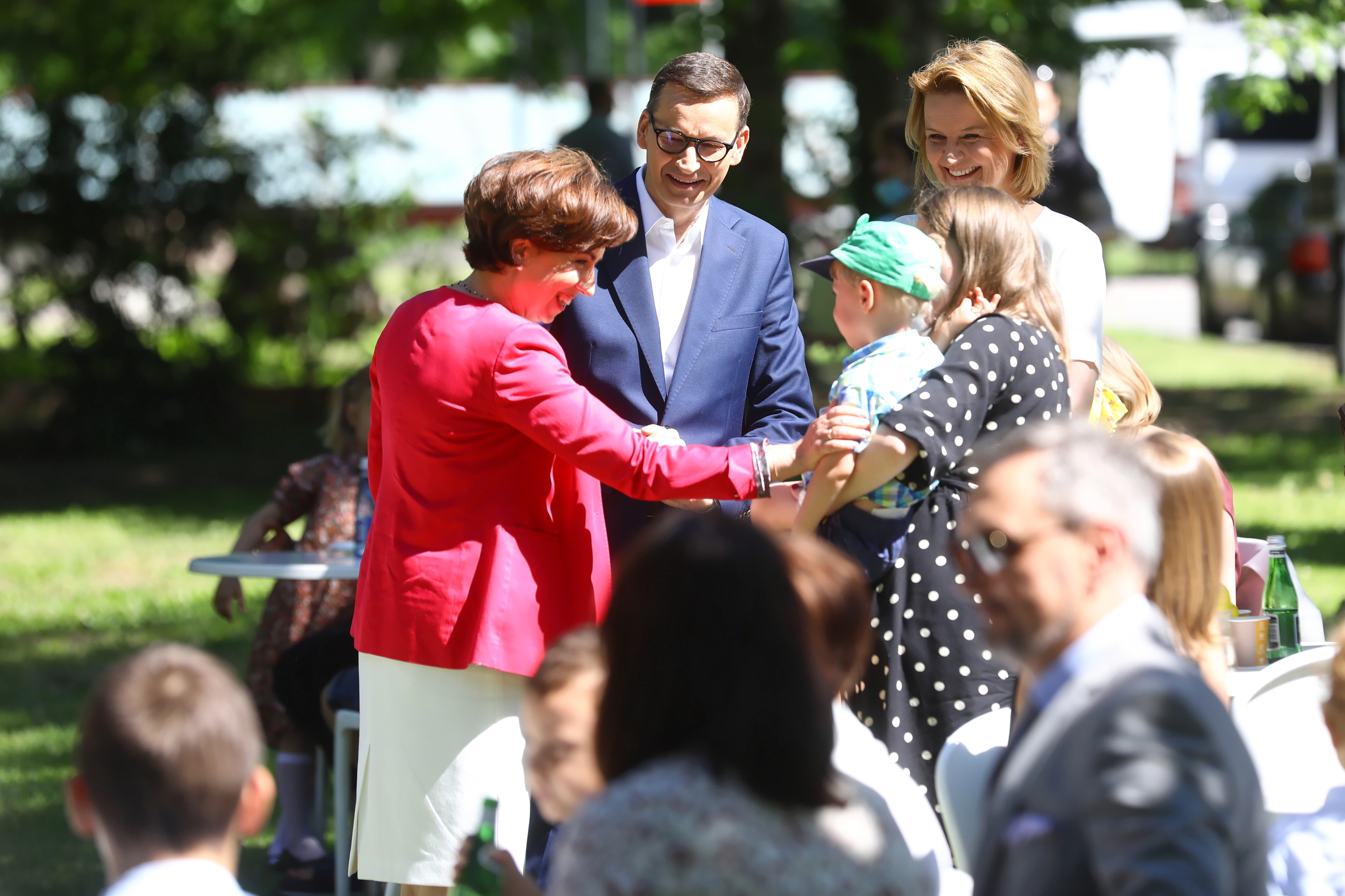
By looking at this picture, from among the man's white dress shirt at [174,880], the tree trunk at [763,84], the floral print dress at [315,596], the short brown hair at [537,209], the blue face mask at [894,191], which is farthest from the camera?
the tree trunk at [763,84]

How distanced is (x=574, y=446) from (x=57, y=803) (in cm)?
321

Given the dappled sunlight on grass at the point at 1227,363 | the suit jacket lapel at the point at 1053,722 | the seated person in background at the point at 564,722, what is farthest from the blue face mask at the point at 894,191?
the dappled sunlight on grass at the point at 1227,363

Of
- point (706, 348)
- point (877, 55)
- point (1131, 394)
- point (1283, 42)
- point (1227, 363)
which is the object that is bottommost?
point (1227, 363)

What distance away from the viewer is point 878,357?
2.98m

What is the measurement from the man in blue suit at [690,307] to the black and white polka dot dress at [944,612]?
610 millimetres

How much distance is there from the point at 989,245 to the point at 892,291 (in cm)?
24

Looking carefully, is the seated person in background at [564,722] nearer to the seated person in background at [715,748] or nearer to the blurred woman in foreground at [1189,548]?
the seated person in background at [715,748]

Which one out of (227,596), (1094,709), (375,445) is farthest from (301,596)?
(1094,709)

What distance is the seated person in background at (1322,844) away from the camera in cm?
221

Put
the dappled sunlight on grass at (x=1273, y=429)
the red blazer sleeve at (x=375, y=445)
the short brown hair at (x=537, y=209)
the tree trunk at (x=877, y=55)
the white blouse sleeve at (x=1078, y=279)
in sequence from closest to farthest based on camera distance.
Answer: the short brown hair at (x=537, y=209) < the red blazer sleeve at (x=375, y=445) < the white blouse sleeve at (x=1078, y=279) < the dappled sunlight on grass at (x=1273, y=429) < the tree trunk at (x=877, y=55)

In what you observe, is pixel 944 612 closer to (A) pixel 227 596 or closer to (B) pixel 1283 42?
(A) pixel 227 596

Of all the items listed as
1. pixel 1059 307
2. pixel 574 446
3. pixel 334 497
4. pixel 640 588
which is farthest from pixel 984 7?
pixel 640 588

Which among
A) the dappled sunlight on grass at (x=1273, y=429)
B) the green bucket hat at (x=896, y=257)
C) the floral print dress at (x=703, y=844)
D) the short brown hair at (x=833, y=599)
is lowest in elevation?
the dappled sunlight on grass at (x=1273, y=429)

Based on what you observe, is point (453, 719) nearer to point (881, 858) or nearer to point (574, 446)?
point (574, 446)
